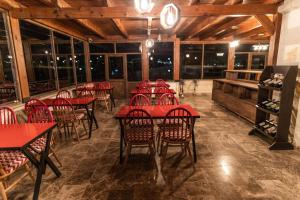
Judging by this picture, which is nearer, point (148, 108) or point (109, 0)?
point (148, 108)

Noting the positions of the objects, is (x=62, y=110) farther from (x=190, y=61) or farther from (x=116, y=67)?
(x=190, y=61)

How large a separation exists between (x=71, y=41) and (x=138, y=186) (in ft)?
19.8

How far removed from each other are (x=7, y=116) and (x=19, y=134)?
3.21ft

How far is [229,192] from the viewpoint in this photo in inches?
84.2

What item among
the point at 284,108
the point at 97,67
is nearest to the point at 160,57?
the point at 97,67

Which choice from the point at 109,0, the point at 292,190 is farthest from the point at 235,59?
the point at 292,190

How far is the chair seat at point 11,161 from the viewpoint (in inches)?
74.2

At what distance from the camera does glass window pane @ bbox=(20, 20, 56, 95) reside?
206 inches

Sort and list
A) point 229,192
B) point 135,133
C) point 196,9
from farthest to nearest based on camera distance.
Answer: point 196,9 → point 135,133 → point 229,192

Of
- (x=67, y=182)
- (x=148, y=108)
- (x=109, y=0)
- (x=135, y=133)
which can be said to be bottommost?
(x=67, y=182)

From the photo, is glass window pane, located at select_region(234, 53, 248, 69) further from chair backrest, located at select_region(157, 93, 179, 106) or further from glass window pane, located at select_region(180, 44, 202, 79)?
chair backrest, located at select_region(157, 93, 179, 106)

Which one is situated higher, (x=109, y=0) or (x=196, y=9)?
(x=109, y=0)

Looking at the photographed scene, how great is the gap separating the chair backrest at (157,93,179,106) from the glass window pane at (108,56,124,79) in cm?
491

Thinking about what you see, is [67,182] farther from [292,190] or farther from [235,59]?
[235,59]
